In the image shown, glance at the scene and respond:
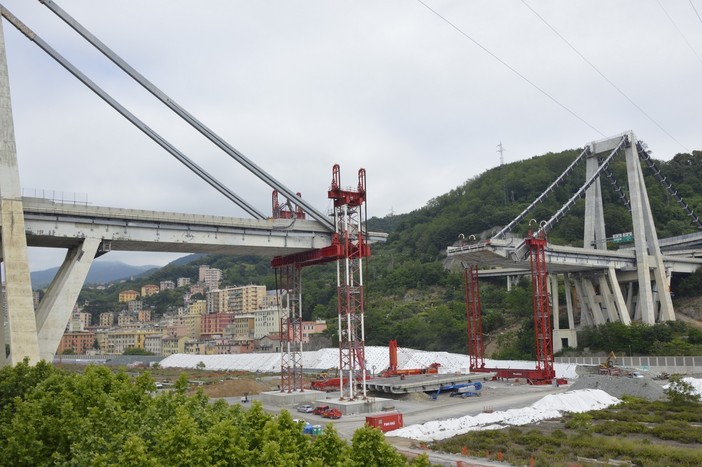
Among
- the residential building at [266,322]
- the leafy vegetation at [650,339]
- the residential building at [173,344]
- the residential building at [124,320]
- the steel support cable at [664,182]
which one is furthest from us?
the residential building at [124,320]

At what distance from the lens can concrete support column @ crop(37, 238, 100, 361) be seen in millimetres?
32406

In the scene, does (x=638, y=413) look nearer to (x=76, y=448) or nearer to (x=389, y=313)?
(x=76, y=448)

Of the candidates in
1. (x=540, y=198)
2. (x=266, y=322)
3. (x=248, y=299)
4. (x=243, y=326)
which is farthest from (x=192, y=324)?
(x=540, y=198)

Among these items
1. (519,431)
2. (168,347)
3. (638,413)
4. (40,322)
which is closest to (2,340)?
(40,322)

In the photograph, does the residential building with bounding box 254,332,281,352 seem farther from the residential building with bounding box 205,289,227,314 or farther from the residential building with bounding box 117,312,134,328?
the residential building with bounding box 117,312,134,328

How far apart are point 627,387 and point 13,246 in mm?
40254

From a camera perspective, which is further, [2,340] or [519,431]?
[2,340]

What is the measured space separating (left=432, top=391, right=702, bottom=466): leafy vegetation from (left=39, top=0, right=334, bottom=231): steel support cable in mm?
18944

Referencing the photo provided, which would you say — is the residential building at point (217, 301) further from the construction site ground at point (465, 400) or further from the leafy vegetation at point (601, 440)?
the leafy vegetation at point (601, 440)

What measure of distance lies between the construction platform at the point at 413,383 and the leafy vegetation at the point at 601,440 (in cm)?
1318

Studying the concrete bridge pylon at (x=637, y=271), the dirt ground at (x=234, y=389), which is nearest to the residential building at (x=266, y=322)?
the concrete bridge pylon at (x=637, y=271)

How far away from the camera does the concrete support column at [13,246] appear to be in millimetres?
29655

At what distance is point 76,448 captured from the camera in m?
15.9

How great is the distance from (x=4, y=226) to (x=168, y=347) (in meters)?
118
